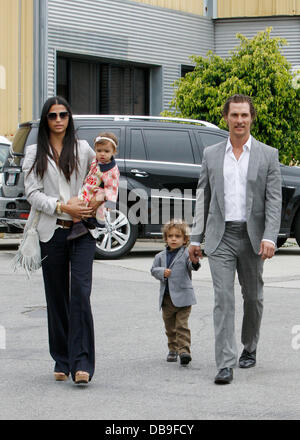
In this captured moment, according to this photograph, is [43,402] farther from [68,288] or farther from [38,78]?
[38,78]

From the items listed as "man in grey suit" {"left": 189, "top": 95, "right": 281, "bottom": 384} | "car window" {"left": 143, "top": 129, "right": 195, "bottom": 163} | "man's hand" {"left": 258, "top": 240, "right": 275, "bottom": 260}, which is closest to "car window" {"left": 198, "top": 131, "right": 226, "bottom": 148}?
"car window" {"left": 143, "top": 129, "right": 195, "bottom": 163}

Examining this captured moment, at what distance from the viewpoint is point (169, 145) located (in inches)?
558

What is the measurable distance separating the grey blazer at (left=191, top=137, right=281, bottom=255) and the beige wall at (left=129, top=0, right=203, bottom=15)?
19590 mm

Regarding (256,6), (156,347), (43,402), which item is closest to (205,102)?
(256,6)

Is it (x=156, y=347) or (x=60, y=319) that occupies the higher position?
(x=60, y=319)

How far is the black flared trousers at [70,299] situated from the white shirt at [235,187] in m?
0.95

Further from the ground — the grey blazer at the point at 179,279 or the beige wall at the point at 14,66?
the beige wall at the point at 14,66

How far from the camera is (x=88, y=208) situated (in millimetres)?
6172

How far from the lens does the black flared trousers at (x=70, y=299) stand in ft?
20.3

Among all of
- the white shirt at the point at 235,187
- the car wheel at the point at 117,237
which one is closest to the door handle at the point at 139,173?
the car wheel at the point at 117,237

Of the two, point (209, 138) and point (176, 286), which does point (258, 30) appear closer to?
point (209, 138)

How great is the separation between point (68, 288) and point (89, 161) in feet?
2.78

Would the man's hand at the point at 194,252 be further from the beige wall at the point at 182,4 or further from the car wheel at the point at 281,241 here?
the beige wall at the point at 182,4

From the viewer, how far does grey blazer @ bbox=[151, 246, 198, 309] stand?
6992 mm
